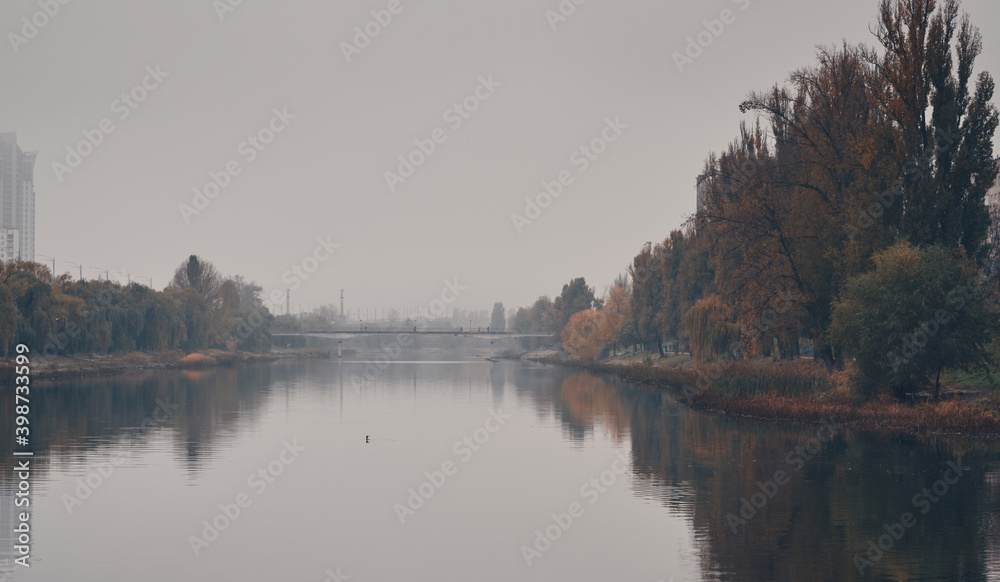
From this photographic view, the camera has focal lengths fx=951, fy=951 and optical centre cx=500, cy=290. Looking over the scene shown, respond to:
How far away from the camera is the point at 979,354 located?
139 ft

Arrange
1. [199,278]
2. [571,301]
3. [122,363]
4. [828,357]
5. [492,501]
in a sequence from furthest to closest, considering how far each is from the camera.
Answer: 1. [571,301]
2. [199,278]
3. [122,363]
4. [828,357]
5. [492,501]

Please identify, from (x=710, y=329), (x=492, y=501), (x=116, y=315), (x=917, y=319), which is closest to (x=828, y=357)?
(x=917, y=319)

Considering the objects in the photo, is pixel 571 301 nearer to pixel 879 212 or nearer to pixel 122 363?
pixel 122 363

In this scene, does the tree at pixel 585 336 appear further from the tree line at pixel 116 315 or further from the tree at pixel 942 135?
the tree at pixel 942 135

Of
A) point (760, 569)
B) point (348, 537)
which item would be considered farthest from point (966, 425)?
point (348, 537)

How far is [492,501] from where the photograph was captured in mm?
28719

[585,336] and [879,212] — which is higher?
[879,212]

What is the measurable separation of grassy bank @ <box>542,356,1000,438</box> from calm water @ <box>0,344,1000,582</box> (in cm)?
179

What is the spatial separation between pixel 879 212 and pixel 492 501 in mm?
29315

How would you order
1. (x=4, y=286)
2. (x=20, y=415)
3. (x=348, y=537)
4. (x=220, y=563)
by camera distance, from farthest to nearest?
(x=4, y=286) → (x=20, y=415) → (x=348, y=537) → (x=220, y=563)

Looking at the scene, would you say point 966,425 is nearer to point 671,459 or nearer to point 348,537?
point 671,459

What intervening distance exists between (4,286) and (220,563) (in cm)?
6398

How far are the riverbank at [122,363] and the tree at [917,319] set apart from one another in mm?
63501

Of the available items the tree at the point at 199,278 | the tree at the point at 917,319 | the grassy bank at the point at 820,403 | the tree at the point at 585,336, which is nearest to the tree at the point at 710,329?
the grassy bank at the point at 820,403
